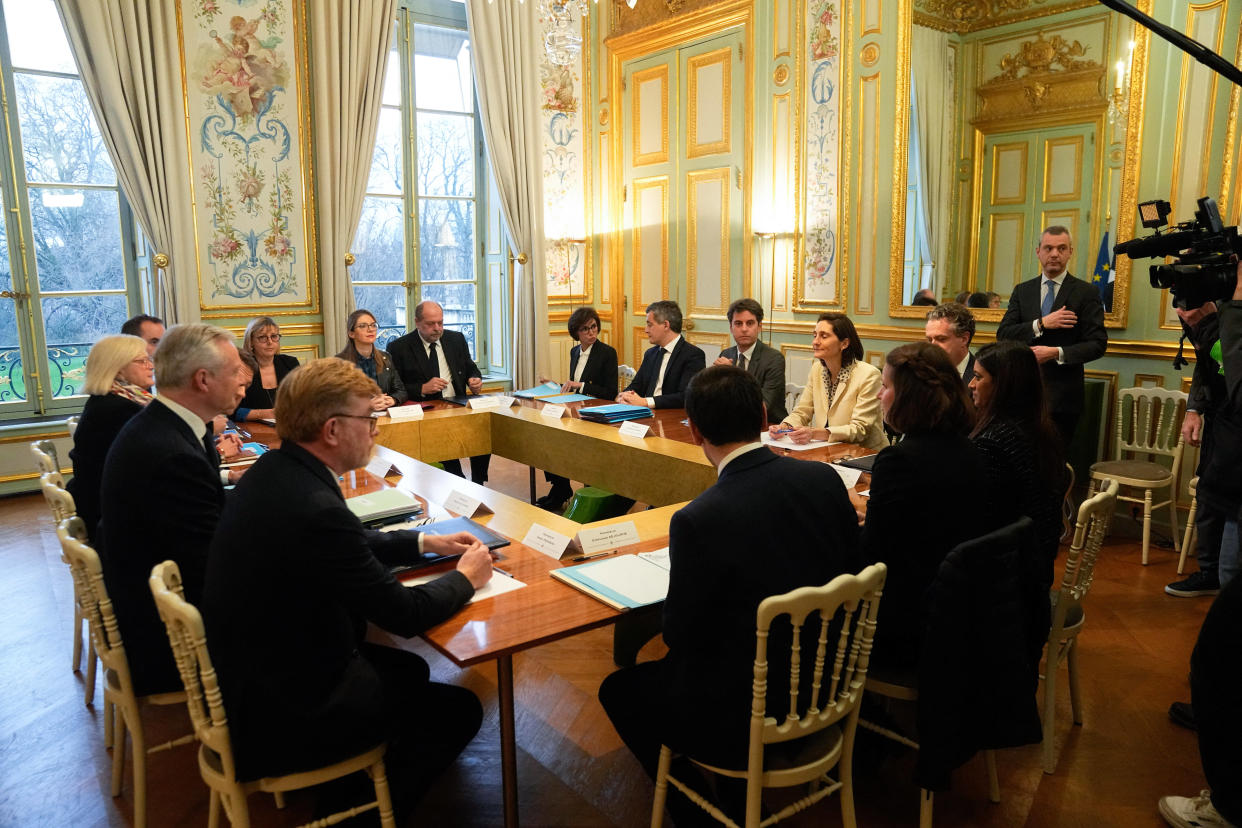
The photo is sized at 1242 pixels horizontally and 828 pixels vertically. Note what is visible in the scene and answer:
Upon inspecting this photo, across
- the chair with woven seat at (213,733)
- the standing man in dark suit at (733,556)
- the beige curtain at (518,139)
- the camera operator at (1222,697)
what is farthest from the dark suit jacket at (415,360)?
the camera operator at (1222,697)

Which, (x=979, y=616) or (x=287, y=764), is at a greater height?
(x=979, y=616)

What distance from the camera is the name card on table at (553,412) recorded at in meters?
4.38

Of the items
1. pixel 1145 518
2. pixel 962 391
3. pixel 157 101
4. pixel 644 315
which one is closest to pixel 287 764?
pixel 962 391

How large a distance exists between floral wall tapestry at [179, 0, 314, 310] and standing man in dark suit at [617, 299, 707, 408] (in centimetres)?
284

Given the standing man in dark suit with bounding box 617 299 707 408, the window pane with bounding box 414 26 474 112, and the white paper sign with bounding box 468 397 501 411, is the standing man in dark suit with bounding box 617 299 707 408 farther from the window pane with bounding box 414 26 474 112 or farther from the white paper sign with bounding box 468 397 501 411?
the window pane with bounding box 414 26 474 112

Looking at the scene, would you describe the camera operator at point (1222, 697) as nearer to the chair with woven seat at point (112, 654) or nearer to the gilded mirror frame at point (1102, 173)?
the chair with woven seat at point (112, 654)

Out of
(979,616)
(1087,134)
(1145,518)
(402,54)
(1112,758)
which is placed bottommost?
(1112,758)

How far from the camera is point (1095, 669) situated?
310 cm

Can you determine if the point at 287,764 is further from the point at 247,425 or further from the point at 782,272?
the point at 782,272

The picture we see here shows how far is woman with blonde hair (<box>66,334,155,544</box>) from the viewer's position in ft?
8.84

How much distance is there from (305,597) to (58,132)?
209 inches

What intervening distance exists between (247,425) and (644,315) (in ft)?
12.3

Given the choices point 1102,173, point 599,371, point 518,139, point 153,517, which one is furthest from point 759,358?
point 518,139

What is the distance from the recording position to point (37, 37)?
5.43m
